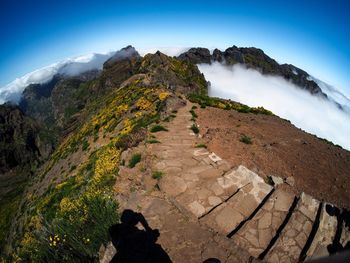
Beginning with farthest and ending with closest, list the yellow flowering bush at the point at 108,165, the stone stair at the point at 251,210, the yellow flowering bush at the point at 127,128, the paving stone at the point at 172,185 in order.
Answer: the yellow flowering bush at the point at 127,128
the yellow flowering bush at the point at 108,165
the paving stone at the point at 172,185
the stone stair at the point at 251,210

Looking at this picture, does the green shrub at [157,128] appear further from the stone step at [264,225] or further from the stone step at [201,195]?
the stone step at [264,225]

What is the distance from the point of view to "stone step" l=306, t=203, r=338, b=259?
6.87 meters

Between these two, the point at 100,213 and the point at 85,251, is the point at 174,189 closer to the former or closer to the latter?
the point at 100,213

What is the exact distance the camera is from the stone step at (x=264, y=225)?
723cm

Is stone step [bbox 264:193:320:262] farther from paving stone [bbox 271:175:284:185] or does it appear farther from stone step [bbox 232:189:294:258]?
paving stone [bbox 271:175:284:185]

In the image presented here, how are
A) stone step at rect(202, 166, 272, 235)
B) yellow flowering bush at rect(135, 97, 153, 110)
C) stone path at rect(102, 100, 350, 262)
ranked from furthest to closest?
yellow flowering bush at rect(135, 97, 153, 110)
stone step at rect(202, 166, 272, 235)
stone path at rect(102, 100, 350, 262)

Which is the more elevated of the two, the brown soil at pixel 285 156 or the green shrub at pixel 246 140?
the green shrub at pixel 246 140

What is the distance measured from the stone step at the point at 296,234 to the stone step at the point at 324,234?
0.89 ft

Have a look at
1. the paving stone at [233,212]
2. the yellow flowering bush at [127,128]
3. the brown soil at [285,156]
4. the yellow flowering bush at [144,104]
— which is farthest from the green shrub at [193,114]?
the paving stone at [233,212]

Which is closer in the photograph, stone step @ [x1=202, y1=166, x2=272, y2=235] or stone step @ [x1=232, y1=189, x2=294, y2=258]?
stone step @ [x1=232, y1=189, x2=294, y2=258]

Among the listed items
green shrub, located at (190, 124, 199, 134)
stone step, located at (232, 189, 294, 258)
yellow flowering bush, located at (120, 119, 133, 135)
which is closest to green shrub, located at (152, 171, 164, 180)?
stone step, located at (232, 189, 294, 258)

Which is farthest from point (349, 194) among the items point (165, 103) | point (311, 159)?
point (165, 103)

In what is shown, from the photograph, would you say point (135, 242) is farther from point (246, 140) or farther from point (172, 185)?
point (246, 140)

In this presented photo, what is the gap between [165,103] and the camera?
21047 millimetres
